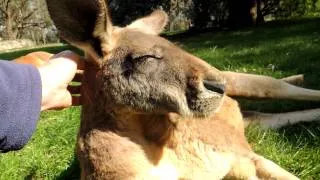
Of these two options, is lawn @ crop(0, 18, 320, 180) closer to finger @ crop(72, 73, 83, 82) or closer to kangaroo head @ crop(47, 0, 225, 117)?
kangaroo head @ crop(47, 0, 225, 117)

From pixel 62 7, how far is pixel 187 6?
1506cm

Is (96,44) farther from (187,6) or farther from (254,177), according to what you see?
(187,6)

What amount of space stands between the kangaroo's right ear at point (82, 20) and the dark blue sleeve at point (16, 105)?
0.44m

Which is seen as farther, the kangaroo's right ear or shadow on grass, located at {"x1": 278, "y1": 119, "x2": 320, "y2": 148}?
shadow on grass, located at {"x1": 278, "y1": 119, "x2": 320, "y2": 148}

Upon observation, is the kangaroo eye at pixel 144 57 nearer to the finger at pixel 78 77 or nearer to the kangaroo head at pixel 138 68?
the kangaroo head at pixel 138 68

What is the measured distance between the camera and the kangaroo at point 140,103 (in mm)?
2545

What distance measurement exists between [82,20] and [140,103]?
0.46 m

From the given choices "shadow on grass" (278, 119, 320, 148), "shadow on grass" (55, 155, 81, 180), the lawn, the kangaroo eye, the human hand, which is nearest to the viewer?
the human hand

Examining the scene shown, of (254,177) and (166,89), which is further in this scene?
(254,177)

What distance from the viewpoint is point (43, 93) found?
243cm

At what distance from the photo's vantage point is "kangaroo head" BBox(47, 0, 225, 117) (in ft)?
8.28

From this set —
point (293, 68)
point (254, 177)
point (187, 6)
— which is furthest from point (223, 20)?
point (254, 177)

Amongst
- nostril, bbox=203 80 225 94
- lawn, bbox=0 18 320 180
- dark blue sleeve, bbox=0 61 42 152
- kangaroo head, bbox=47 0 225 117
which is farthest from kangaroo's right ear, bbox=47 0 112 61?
lawn, bbox=0 18 320 180

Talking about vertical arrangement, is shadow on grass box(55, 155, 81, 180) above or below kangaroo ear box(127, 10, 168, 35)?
below
